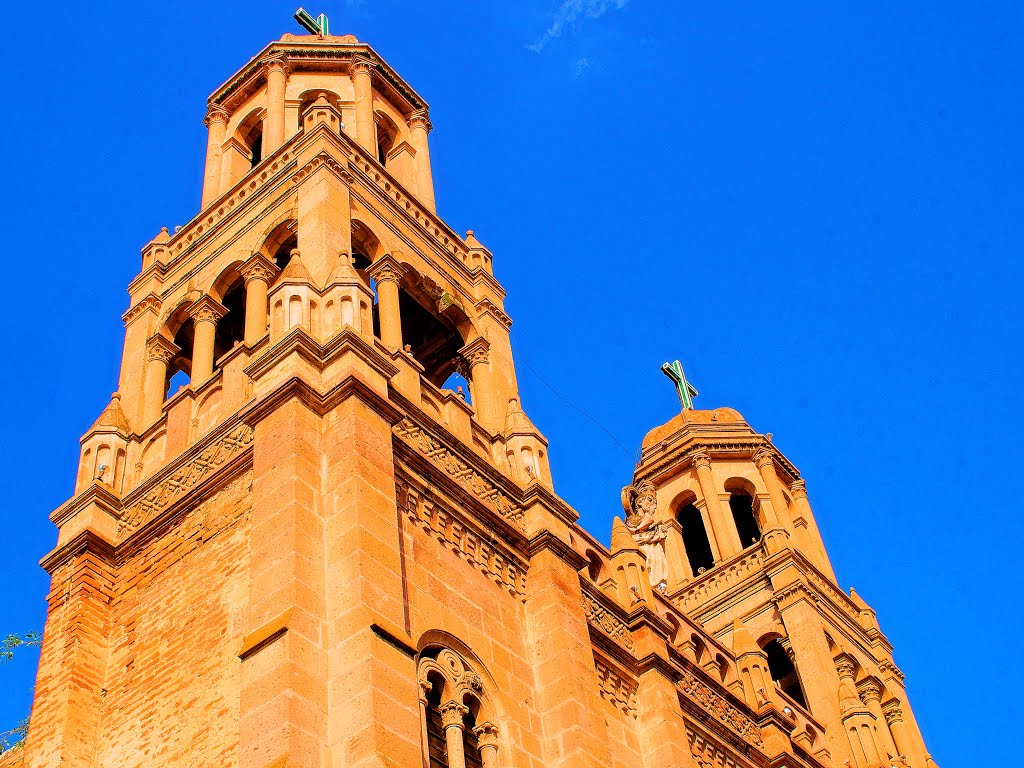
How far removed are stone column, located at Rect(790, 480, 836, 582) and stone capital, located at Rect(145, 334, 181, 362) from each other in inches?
712

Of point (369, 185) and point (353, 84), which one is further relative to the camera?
point (353, 84)

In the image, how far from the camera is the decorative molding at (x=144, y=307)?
25281 mm

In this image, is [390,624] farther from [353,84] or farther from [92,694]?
[353,84]

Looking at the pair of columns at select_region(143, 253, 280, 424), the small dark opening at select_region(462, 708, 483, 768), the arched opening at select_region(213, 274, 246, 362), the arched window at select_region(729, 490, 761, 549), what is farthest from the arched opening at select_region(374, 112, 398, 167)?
the small dark opening at select_region(462, 708, 483, 768)

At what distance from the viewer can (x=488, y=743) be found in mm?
17375

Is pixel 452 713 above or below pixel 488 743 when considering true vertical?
above

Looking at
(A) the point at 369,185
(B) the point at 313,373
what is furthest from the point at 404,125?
(B) the point at 313,373

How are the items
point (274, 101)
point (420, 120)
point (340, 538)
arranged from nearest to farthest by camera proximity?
point (340, 538), point (274, 101), point (420, 120)

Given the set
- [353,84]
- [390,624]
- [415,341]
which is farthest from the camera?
[353,84]

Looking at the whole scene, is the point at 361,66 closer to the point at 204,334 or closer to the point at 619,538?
the point at 204,334

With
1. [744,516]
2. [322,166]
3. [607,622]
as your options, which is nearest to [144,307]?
[322,166]

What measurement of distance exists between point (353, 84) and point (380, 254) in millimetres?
6748

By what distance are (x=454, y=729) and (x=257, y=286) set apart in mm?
9671

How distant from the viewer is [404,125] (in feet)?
101
